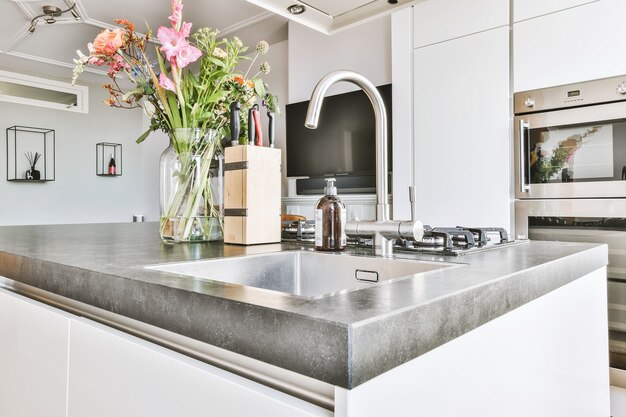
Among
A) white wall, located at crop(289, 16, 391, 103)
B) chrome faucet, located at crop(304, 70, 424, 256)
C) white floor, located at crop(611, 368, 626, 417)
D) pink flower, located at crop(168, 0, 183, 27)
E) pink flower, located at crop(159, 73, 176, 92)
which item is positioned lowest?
white floor, located at crop(611, 368, 626, 417)

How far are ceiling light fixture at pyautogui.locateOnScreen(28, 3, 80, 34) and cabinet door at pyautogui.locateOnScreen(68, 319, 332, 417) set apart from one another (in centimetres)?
380

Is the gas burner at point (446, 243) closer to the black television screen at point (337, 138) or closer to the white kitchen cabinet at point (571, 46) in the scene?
the white kitchen cabinet at point (571, 46)

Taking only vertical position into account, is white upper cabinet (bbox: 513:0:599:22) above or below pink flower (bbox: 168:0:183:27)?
above

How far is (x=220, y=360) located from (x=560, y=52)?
7.91ft

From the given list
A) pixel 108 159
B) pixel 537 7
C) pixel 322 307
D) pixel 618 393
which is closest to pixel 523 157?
pixel 537 7

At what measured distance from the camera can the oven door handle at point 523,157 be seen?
2.32m

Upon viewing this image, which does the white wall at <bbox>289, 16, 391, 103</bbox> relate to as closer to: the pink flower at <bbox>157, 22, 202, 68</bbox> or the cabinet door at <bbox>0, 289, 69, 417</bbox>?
the pink flower at <bbox>157, 22, 202, 68</bbox>

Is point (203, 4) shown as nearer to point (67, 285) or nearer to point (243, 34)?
point (243, 34)

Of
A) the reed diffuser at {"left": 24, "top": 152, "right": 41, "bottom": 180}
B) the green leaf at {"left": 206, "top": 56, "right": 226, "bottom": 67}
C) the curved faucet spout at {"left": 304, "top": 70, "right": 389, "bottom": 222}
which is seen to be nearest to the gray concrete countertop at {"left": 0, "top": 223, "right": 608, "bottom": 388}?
the curved faucet spout at {"left": 304, "top": 70, "right": 389, "bottom": 222}

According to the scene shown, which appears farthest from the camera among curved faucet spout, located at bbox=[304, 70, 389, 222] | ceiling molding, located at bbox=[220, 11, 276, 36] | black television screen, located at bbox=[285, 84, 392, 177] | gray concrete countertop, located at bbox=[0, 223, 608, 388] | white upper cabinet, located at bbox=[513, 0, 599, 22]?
ceiling molding, located at bbox=[220, 11, 276, 36]

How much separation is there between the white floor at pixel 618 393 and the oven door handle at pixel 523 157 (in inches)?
37.0

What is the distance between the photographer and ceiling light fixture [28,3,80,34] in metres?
3.54

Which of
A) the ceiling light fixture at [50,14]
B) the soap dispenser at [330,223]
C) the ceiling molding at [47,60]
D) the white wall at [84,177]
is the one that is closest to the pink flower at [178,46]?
the soap dispenser at [330,223]

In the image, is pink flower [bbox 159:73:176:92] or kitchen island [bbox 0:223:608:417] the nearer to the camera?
kitchen island [bbox 0:223:608:417]
